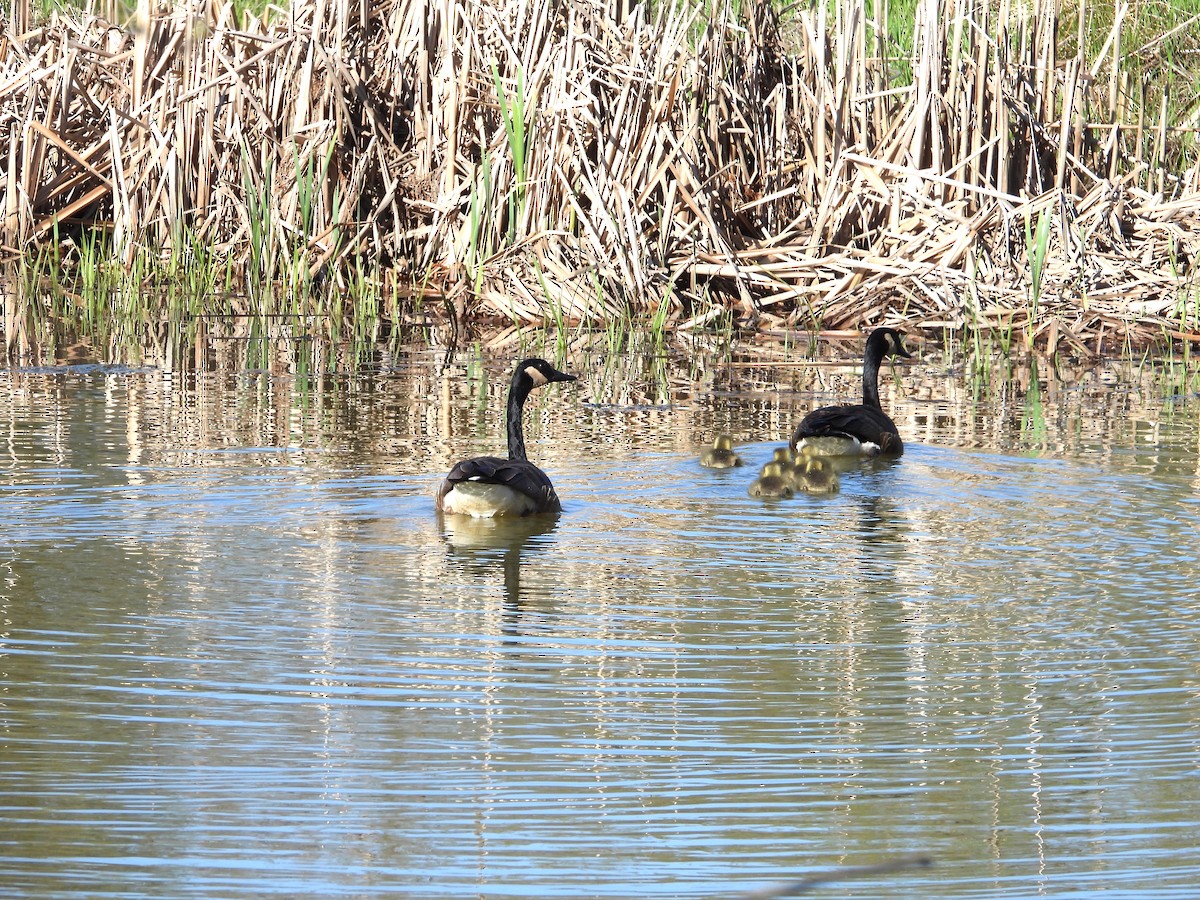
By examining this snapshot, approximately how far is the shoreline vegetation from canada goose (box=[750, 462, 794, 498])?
4.78 m

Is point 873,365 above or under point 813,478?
above

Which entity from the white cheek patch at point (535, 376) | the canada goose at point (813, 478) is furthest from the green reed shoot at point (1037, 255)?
the white cheek patch at point (535, 376)

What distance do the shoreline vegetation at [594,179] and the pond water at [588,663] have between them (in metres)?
3.80

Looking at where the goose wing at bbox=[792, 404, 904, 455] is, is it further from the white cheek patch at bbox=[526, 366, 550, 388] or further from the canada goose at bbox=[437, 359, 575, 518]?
the canada goose at bbox=[437, 359, 575, 518]

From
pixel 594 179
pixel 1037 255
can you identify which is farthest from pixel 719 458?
pixel 594 179

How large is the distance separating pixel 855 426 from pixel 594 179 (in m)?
5.38

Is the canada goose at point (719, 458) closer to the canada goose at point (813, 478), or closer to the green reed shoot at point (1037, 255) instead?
the canada goose at point (813, 478)

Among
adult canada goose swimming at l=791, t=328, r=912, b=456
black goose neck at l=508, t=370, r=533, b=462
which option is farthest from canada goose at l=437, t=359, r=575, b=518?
adult canada goose swimming at l=791, t=328, r=912, b=456

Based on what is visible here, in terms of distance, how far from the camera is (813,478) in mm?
9250

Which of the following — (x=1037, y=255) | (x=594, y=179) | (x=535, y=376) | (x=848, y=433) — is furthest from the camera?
(x=594, y=179)

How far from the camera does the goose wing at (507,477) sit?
8.23m

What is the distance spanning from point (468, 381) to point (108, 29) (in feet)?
22.1

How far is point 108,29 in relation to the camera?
1712 centimetres

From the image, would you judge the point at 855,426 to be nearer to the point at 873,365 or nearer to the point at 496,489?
the point at 873,365
